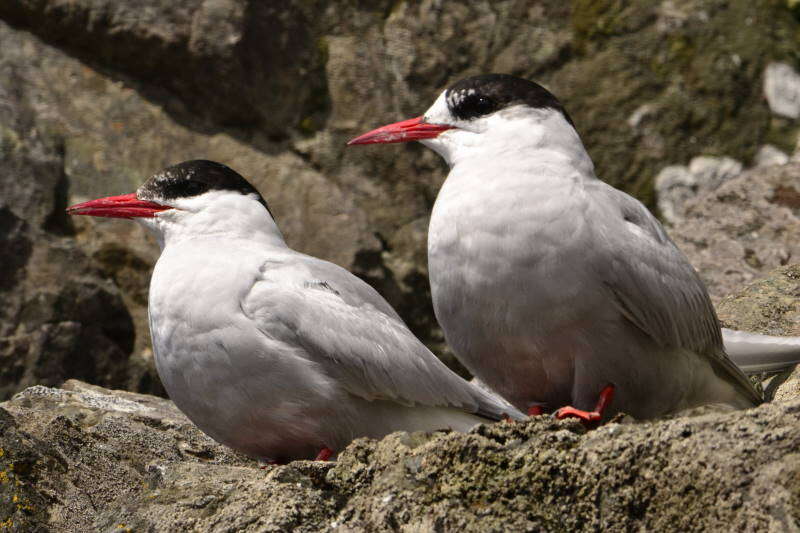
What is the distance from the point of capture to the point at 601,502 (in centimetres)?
335

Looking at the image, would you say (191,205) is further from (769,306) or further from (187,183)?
(769,306)

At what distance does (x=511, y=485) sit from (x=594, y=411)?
4.32ft

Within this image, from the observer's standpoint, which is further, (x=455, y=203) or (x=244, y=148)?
(x=244, y=148)

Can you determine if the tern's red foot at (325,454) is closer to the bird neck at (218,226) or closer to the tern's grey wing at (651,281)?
the bird neck at (218,226)

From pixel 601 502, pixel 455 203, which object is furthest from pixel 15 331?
pixel 601 502

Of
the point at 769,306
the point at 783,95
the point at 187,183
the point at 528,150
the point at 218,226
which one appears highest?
the point at 528,150

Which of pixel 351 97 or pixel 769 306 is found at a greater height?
pixel 351 97

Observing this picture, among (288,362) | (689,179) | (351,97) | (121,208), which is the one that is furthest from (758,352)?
(351,97)

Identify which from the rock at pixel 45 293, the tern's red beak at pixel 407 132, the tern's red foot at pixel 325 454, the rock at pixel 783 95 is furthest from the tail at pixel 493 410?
the rock at pixel 783 95

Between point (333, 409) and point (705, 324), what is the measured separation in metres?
1.46

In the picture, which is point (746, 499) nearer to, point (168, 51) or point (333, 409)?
point (333, 409)

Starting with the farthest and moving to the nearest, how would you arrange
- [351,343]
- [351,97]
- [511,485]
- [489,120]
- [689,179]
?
[351,97] < [689,179] < [489,120] < [351,343] < [511,485]

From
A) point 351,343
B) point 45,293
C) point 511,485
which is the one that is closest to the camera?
point 511,485

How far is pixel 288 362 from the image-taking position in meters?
4.71
